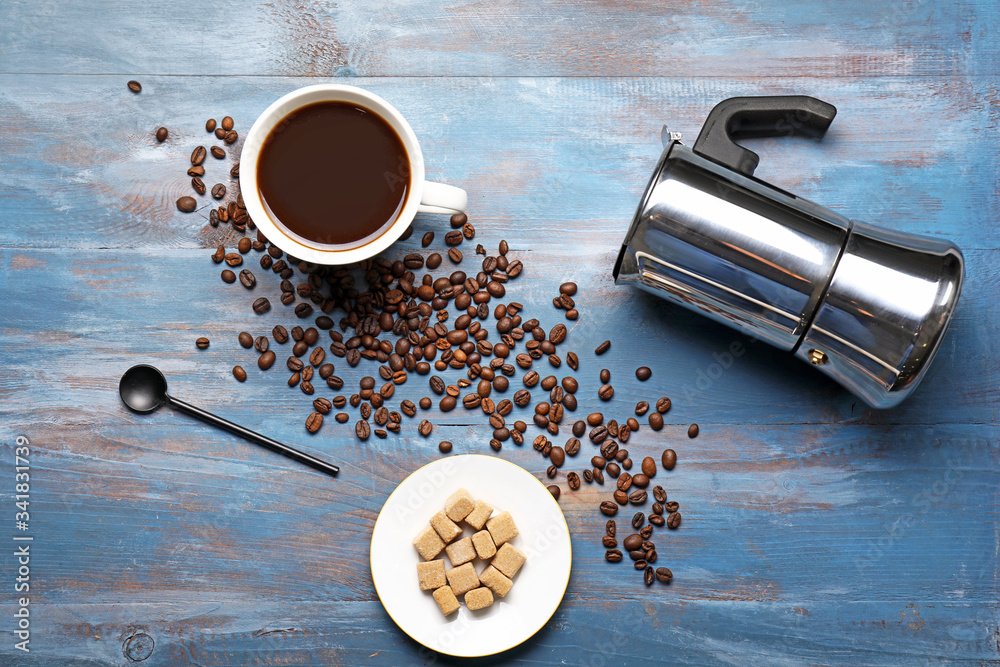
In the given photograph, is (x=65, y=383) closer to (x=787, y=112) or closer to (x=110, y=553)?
(x=110, y=553)

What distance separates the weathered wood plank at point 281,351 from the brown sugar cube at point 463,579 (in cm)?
23

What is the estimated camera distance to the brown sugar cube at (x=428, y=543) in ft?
3.28

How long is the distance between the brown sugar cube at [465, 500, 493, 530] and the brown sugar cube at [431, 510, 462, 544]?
0.08 ft

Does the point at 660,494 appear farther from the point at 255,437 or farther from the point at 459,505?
the point at 255,437

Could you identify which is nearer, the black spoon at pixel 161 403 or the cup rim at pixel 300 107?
the cup rim at pixel 300 107

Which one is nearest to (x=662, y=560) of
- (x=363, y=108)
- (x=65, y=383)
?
(x=363, y=108)

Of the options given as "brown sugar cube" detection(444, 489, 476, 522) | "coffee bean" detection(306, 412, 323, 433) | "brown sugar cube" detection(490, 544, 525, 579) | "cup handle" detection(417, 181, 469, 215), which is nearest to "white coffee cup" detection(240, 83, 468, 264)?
"cup handle" detection(417, 181, 469, 215)

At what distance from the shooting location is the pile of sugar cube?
3.27 feet

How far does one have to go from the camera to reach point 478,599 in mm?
999

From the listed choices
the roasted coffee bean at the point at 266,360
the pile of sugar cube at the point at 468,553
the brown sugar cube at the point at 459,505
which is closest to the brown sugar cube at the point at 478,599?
the pile of sugar cube at the point at 468,553

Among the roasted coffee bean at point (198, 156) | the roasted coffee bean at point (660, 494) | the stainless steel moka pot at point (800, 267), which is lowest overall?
the roasted coffee bean at point (660, 494)

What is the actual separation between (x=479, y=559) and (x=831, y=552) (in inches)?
22.2

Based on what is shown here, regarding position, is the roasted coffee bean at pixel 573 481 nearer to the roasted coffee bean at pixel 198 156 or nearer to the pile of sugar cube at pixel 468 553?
the pile of sugar cube at pixel 468 553

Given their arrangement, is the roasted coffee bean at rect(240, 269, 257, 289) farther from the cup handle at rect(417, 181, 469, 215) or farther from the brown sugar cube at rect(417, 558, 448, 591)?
the brown sugar cube at rect(417, 558, 448, 591)
